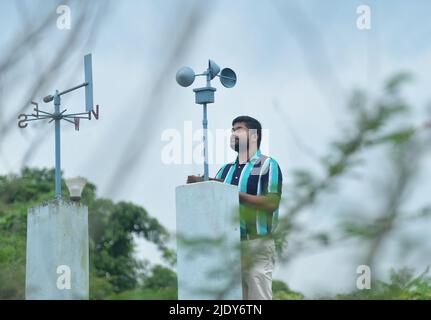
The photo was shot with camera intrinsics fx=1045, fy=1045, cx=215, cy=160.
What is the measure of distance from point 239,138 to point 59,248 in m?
1.04

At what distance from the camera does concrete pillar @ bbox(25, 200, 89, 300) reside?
11.8 ft

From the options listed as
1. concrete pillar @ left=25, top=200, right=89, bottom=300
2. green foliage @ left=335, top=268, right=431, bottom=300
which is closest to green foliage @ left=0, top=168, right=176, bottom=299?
concrete pillar @ left=25, top=200, right=89, bottom=300

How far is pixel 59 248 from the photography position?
4.34 meters

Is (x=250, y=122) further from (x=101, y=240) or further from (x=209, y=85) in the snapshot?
(x=101, y=240)

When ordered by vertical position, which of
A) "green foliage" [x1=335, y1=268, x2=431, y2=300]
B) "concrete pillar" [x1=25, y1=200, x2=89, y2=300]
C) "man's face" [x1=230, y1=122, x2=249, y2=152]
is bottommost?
"green foliage" [x1=335, y1=268, x2=431, y2=300]

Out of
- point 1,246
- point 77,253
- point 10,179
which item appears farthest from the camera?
point 1,246

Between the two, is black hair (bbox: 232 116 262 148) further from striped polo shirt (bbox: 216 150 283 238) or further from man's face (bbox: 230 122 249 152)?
striped polo shirt (bbox: 216 150 283 238)

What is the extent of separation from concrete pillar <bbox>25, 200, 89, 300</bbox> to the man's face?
2.30 ft

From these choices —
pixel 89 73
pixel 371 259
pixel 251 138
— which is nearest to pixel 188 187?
pixel 251 138

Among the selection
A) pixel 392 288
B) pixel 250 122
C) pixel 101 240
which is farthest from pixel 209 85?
pixel 392 288

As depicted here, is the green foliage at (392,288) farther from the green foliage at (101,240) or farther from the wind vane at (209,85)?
the wind vane at (209,85)
